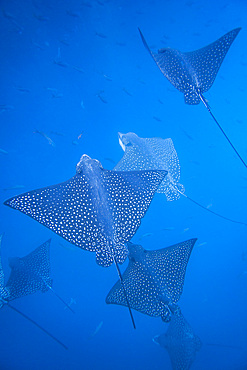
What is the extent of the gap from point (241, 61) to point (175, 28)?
2.20 metres

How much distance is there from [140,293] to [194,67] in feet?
12.5

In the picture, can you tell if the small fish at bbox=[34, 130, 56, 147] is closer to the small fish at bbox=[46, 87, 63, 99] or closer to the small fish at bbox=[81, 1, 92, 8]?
the small fish at bbox=[46, 87, 63, 99]

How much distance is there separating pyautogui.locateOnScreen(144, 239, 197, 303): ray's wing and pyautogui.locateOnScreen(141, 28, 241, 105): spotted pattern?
249 centimetres

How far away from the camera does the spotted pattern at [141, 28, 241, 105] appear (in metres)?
3.49

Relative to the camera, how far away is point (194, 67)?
3.57 meters

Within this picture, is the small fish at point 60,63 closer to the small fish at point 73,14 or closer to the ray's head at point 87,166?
the small fish at point 73,14

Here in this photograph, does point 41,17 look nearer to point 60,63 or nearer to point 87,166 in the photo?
point 60,63

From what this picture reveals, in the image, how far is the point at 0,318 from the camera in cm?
667

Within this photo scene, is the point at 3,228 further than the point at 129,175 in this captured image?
Yes

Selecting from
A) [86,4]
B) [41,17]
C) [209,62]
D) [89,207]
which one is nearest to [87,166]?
[89,207]

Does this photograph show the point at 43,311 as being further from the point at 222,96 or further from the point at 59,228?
the point at 222,96

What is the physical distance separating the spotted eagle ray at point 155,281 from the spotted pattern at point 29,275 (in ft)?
6.69

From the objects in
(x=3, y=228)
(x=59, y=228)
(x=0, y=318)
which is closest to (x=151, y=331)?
(x=0, y=318)

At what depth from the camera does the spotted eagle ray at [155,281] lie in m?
3.22
